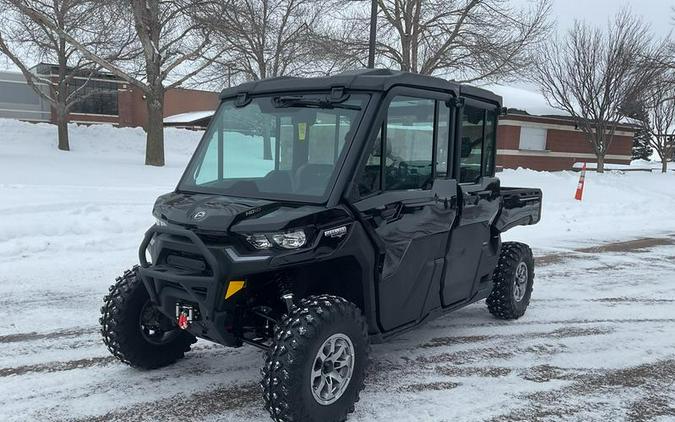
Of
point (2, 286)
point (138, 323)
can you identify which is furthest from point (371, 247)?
point (2, 286)

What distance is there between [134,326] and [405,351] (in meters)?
2.10

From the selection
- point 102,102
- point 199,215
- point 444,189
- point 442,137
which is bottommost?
point 199,215

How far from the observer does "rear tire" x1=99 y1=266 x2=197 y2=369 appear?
12.8 feet

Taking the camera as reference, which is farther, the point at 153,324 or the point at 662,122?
the point at 662,122

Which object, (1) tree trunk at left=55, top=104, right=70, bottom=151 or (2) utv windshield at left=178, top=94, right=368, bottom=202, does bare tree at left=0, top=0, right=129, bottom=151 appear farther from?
(2) utv windshield at left=178, top=94, right=368, bottom=202

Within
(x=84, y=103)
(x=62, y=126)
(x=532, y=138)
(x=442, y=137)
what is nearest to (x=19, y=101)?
(x=84, y=103)

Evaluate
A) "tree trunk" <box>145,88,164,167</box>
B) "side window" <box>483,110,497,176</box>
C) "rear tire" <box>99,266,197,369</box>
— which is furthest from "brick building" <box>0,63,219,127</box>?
"rear tire" <box>99,266,197,369</box>

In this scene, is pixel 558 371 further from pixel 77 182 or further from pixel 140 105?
pixel 140 105

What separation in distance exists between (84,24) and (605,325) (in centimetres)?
2065

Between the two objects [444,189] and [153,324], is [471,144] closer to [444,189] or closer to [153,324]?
[444,189]

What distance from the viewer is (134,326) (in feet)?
13.0

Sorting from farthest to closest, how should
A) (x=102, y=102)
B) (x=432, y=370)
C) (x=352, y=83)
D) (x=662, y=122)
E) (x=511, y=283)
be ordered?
1. (x=102, y=102)
2. (x=662, y=122)
3. (x=511, y=283)
4. (x=432, y=370)
5. (x=352, y=83)

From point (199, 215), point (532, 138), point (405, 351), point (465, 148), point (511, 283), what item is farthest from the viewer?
point (532, 138)

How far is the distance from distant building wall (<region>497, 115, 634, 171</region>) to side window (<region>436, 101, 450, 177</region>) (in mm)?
25502
